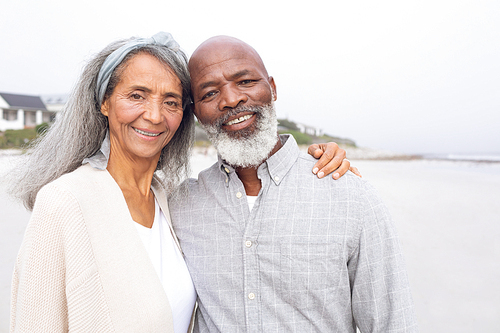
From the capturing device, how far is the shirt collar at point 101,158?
1.93m

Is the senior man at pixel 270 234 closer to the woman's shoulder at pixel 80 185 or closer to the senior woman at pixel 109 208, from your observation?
the senior woman at pixel 109 208

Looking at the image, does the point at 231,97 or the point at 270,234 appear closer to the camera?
the point at 270,234

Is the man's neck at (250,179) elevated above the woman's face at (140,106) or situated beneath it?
situated beneath

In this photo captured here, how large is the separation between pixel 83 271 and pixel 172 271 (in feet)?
1.96

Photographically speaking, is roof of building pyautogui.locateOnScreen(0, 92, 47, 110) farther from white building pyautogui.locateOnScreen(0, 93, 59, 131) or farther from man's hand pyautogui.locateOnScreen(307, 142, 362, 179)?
man's hand pyautogui.locateOnScreen(307, 142, 362, 179)

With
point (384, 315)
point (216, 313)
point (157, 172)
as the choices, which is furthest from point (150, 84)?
point (384, 315)

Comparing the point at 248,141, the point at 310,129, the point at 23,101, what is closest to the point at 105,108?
the point at 248,141

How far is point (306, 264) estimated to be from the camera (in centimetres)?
184

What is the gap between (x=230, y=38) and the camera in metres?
2.21

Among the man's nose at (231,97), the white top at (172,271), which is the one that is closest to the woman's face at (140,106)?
the man's nose at (231,97)

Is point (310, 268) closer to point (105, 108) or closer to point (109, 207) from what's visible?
point (109, 207)

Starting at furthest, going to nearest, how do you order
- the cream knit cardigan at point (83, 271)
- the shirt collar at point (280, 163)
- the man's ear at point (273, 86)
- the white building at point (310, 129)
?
the white building at point (310, 129), the man's ear at point (273, 86), the shirt collar at point (280, 163), the cream knit cardigan at point (83, 271)

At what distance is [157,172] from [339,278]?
5.48ft

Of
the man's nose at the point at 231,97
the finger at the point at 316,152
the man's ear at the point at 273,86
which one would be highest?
the man's ear at the point at 273,86
